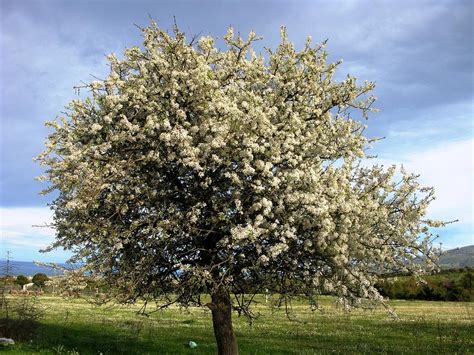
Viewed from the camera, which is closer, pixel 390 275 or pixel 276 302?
pixel 276 302

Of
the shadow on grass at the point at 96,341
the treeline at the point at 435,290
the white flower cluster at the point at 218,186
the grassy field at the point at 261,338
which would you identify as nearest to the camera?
the white flower cluster at the point at 218,186

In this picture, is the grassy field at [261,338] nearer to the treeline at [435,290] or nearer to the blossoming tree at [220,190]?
the blossoming tree at [220,190]

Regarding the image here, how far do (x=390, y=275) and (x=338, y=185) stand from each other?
494 cm

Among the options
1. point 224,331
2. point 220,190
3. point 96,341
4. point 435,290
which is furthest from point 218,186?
point 435,290

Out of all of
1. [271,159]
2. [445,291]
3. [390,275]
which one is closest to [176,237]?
[271,159]

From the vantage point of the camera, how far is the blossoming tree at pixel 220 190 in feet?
49.3

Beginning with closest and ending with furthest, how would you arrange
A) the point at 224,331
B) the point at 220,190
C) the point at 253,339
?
the point at 220,190
the point at 224,331
the point at 253,339

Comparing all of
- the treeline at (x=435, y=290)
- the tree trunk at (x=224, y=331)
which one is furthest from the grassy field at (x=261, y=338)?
the treeline at (x=435, y=290)

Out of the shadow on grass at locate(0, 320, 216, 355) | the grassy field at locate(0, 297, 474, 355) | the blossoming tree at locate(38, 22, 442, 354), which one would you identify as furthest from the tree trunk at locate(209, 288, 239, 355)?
the shadow on grass at locate(0, 320, 216, 355)

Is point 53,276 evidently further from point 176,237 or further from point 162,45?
point 162,45

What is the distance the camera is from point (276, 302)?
17.0m

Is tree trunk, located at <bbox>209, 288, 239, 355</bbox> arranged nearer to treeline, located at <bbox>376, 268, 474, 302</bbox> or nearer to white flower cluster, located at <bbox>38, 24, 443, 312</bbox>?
white flower cluster, located at <bbox>38, 24, 443, 312</bbox>

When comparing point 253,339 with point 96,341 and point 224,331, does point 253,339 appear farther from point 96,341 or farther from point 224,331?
point 224,331

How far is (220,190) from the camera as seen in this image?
1576 cm
